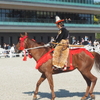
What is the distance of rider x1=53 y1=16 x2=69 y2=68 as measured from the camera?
364 inches

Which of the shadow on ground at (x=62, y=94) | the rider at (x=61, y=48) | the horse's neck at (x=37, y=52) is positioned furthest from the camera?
the shadow on ground at (x=62, y=94)

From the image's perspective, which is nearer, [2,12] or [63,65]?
[63,65]

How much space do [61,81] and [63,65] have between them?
402 cm

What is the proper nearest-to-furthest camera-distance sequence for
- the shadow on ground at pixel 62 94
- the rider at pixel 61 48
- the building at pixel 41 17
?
the rider at pixel 61 48 → the shadow on ground at pixel 62 94 → the building at pixel 41 17

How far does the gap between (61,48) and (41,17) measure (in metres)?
38.8

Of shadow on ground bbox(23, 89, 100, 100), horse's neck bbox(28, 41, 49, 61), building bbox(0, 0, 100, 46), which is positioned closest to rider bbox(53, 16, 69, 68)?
horse's neck bbox(28, 41, 49, 61)

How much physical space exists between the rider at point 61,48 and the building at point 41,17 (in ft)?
104

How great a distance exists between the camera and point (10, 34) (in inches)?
1754

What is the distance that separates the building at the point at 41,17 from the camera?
139ft

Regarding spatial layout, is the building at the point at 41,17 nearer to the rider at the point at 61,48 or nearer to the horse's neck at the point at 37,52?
the horse's neck at the point at 37,52

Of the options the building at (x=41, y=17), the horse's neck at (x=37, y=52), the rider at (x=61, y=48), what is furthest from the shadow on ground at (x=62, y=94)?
the building at (x=41, y=17)

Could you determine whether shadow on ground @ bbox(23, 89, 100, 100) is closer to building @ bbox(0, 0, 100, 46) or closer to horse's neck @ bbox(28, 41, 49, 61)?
horse's neck @ bbox(28, 41, 49, 61)

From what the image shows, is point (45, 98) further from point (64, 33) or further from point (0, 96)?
point (64, 33)

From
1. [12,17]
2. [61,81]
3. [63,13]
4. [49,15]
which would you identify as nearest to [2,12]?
[12,17]
